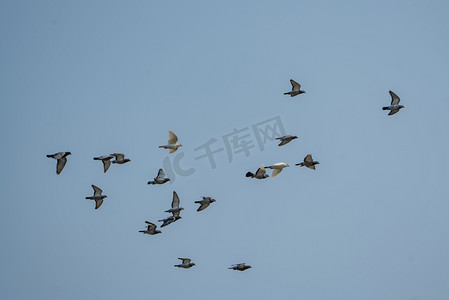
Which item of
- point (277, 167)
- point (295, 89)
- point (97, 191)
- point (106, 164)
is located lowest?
point (277, 167)

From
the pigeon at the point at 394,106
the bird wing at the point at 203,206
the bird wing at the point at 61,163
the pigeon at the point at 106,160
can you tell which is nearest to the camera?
the bird wing at the point at 61,163

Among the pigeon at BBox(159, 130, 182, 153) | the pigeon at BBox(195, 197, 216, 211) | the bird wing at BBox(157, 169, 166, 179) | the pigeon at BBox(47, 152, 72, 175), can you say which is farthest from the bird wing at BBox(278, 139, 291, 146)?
the pigeon at BBox(47, 152, 72, 175)

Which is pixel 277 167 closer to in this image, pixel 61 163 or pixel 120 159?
pixel 120 159

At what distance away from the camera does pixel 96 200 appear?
216 feet

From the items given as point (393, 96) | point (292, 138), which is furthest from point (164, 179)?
point (393, 96)

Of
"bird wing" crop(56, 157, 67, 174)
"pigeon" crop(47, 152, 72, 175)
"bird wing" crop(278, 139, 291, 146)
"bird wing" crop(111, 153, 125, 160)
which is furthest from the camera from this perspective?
"bird wing" crop(278, 139, 291, 146)

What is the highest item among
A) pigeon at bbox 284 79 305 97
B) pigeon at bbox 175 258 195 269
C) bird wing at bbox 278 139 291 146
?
pigeon at bbox 284 79 305 97

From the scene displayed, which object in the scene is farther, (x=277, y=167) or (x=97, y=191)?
(x=97, y=191)

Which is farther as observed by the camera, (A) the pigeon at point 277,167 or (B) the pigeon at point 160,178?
(A) the pigeon at point 277,167

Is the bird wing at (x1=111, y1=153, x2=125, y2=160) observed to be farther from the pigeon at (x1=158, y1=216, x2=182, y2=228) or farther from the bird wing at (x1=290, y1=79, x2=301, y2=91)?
the bird wing at (x1=290, y1=79, x2=301, y2=91)

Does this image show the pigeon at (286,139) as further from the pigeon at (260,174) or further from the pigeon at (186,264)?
the pigeon at (186,264)

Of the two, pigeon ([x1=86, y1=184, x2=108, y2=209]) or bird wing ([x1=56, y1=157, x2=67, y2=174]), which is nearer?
bird wing ([x1=56, y1=157, x2=67, y2=174])

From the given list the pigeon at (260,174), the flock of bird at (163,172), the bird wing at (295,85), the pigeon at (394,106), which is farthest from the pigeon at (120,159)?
the pigeon at (394,106)

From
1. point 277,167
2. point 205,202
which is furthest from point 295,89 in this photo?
point 205,202
